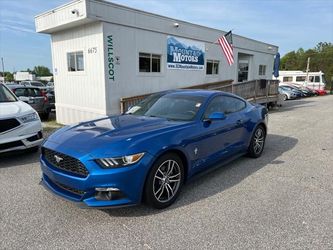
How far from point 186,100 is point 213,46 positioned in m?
10.3

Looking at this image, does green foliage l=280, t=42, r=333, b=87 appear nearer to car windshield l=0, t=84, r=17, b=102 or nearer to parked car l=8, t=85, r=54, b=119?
parked car l=8, t=85, r=54, b=119

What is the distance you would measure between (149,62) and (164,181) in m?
8.15

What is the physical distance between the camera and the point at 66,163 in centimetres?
319

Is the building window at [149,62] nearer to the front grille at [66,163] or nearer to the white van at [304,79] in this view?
the front grille at [66,163]

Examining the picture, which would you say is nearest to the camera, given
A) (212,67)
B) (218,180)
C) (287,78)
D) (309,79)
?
(218,180)

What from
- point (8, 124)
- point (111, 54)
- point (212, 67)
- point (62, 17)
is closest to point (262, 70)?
point (212, 67)

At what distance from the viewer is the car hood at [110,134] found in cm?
311

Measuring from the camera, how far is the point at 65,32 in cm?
1051

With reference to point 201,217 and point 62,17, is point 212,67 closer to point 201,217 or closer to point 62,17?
point 62,17

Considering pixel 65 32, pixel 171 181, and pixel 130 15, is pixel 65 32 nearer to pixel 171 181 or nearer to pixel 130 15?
pixel 130 15

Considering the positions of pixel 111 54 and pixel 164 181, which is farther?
pixel 111 54

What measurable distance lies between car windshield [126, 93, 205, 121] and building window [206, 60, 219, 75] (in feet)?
31.7

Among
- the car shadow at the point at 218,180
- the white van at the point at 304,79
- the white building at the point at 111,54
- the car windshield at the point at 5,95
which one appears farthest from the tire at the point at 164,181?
the white van at the point at 304,79

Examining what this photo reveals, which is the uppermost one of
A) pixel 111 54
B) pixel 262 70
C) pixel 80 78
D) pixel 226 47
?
pixel 226 47
